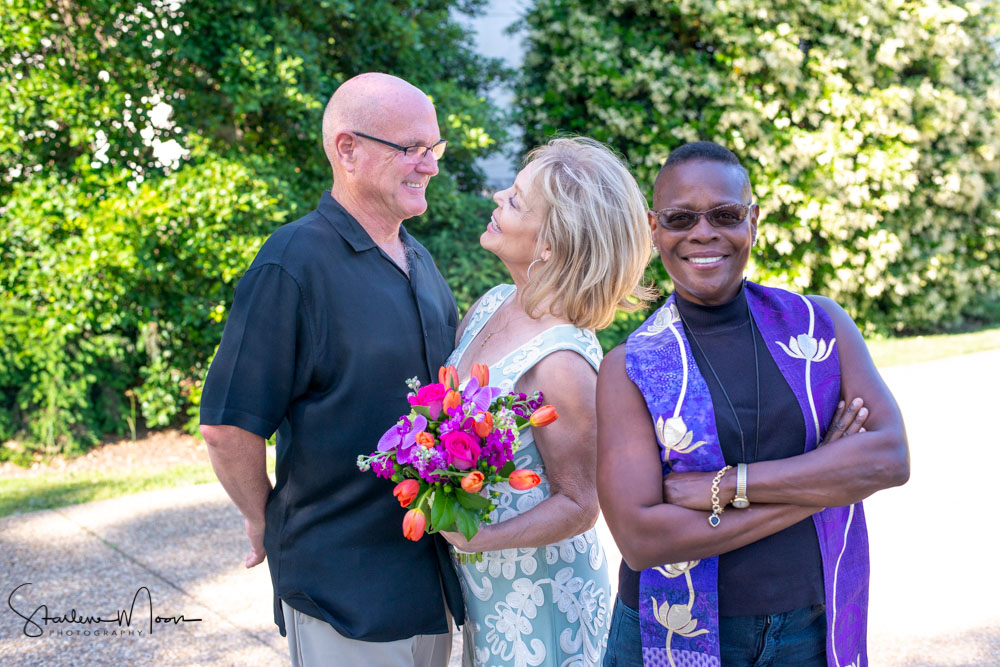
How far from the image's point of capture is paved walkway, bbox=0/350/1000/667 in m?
4.04

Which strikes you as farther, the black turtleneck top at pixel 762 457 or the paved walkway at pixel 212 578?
the paved walkway at pixel 212 578

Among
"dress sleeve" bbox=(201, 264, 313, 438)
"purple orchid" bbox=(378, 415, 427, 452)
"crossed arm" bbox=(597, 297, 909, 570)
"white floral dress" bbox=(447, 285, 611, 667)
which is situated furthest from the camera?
"white floral dress" bbox=(447, 285, 611, 667)

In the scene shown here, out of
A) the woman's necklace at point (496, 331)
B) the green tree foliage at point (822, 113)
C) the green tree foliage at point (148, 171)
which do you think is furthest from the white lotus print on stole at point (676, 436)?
the green tree foliage at point (822, 113)

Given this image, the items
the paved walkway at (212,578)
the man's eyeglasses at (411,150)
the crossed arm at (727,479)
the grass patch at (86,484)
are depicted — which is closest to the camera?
the crossed arm at (727,479)

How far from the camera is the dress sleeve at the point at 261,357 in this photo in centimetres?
233

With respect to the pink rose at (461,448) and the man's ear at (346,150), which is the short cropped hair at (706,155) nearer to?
the pink rose at (461,448)

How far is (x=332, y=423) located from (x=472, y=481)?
60 centimetres

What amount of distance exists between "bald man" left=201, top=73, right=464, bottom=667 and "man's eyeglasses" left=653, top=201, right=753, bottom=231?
2.81ft

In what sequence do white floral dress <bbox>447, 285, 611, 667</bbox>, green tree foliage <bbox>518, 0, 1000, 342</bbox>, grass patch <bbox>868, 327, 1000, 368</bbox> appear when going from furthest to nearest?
grass patch <bbox>868, 327, 1000, 368</bbox> → green tree foliage <bbox>518, 0, 1000, 342</bbox> → white floral dress <bbox>447, 285, 611, 667</bbox>

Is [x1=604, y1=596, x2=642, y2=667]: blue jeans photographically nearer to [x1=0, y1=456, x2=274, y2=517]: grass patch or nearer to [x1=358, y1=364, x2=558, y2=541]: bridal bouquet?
[x1=358, y1=364, x2=558, y2=541]: bridal bouquet

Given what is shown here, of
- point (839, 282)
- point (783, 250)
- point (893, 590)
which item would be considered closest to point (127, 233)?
point (893, 590)

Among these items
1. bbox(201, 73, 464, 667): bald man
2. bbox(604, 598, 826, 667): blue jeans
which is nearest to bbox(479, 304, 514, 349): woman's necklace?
bbox(201, 73, 464, 667): bald man

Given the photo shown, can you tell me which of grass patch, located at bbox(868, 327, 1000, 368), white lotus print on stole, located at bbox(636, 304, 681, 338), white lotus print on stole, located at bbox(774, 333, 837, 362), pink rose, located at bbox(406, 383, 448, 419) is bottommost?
grass patch, located at bbox(868, 327, 1000, 368)

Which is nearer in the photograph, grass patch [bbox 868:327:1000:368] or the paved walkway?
the paved walkway
